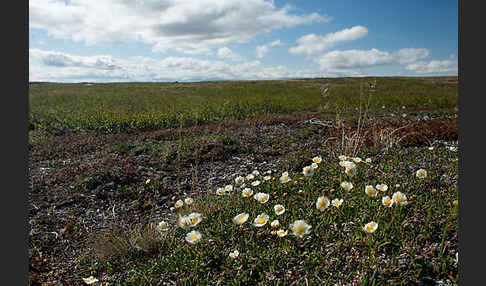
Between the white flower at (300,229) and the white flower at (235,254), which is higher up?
the white flower at (300,229)

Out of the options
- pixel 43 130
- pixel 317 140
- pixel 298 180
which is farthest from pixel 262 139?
pixel 43 130

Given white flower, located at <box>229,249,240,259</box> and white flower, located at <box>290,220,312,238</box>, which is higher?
white flower, located at <box>290,220,312,238</box>

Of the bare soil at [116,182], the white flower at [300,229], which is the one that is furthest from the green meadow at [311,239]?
the bare soil at [116,182]

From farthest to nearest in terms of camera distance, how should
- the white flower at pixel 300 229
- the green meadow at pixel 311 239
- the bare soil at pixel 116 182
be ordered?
1. the bare soil at pixel 116 182
2. the white flower at pixel 300 229
3. the green meadow at pixel 311 239

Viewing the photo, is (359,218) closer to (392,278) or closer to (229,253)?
(392,278)

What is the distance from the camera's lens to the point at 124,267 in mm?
3383

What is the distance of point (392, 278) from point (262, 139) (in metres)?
6.39

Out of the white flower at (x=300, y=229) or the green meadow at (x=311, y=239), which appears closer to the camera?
the green meadow at (x=311, y=239)

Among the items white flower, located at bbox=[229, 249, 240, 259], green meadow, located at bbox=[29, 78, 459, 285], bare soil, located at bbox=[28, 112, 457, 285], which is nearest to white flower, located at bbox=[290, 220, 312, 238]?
green meadow, located at bbox=[29, 78, 459, 285]

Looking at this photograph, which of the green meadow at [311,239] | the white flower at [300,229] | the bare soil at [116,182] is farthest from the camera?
the bare soil at [116,182]

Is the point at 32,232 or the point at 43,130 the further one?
the point at 43,130

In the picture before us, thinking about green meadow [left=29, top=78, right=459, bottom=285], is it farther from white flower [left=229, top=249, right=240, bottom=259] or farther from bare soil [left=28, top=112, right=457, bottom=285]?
bare soil [left=28, top=112, right=457, bottom=285]

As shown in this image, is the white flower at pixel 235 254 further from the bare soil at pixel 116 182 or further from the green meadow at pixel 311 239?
the bare soil at pixel 116 182

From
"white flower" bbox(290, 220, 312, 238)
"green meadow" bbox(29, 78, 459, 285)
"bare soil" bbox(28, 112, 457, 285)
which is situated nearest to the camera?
"green meadow" bbox(29, 78, 459, 285)
